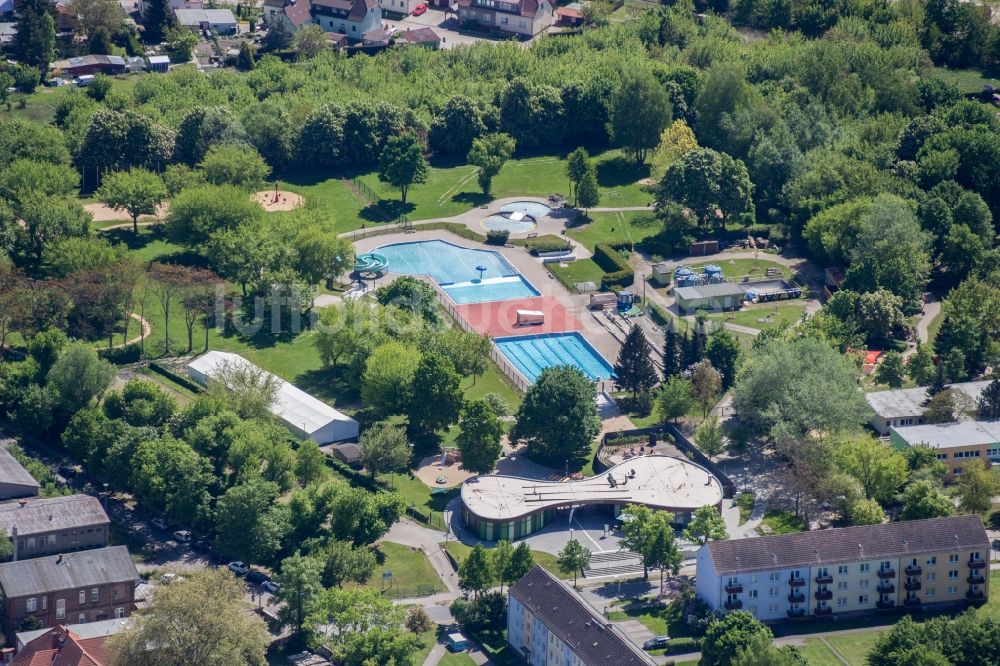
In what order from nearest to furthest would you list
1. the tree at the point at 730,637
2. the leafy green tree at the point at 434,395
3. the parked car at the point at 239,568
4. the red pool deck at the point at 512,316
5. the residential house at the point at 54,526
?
the tree at the point at 730,637 → the residential house at the point at 54,526 → the parked car at the point at 239,568 → the leafy green tree at the point at 434,395 → the red pool deck at the point at 512,316

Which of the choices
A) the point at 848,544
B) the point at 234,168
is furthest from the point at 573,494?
the point at 234,168

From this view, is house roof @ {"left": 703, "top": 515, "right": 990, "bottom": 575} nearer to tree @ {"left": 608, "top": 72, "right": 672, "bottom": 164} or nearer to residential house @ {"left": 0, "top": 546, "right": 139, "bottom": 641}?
residential house @ {"left": 0, "top": 546, "right": 139, "bottom": 641}

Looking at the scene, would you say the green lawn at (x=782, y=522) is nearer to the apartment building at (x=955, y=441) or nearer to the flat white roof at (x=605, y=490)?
the flat white roof at (x=605, y=490)

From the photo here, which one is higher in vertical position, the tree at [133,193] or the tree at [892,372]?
the tree at [133,193]

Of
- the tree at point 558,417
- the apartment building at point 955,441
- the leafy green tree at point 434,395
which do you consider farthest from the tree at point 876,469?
the leafy green tree at point 434,395

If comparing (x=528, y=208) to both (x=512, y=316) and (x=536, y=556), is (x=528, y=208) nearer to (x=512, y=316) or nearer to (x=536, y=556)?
(x=512, y=316)

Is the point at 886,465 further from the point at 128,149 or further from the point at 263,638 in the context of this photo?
the point at 128,149
